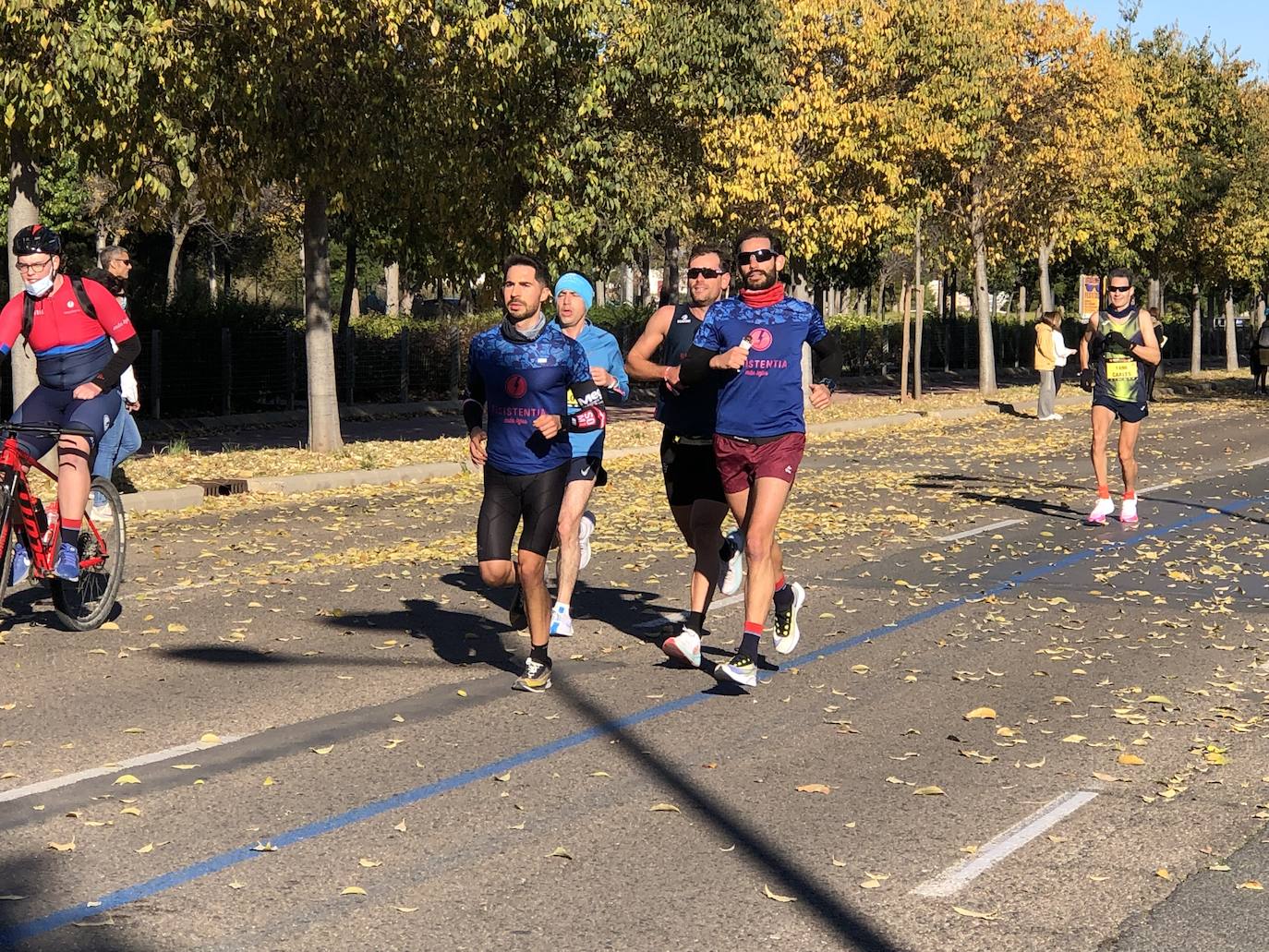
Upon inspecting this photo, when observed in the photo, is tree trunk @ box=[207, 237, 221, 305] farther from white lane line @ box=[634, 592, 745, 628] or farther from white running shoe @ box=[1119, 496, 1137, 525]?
white lane line @ box=[634, 592, 745, 628]

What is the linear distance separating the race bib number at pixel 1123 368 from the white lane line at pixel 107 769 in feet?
31.1

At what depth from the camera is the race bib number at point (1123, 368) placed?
1470cm

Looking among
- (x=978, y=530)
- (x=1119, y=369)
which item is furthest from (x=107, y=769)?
(x=1119, y=369)

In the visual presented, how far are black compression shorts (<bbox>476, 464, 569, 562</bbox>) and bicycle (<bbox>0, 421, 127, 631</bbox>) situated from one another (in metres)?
2.61

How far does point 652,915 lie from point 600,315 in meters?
38.4

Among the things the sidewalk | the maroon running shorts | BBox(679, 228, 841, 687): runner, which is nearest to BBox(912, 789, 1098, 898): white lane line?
BBox(679, 228, 841, 687): runner

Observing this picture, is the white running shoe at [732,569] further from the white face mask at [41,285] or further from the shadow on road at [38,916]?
the shadow on road at [38,916]

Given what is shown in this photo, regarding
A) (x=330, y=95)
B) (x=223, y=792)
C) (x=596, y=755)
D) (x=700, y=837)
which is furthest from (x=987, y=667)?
(x=330, y=95)

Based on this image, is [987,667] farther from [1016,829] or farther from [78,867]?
[78,867]

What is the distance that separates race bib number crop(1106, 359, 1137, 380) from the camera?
579 inches

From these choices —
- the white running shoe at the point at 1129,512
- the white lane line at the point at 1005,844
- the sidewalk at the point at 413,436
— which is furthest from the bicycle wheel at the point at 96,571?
the white running shoe at the point at 1129,512

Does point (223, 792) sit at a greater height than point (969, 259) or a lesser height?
lesser

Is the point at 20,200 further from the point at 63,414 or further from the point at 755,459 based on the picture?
the point at 755,459

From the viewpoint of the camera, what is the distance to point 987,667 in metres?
8.88
